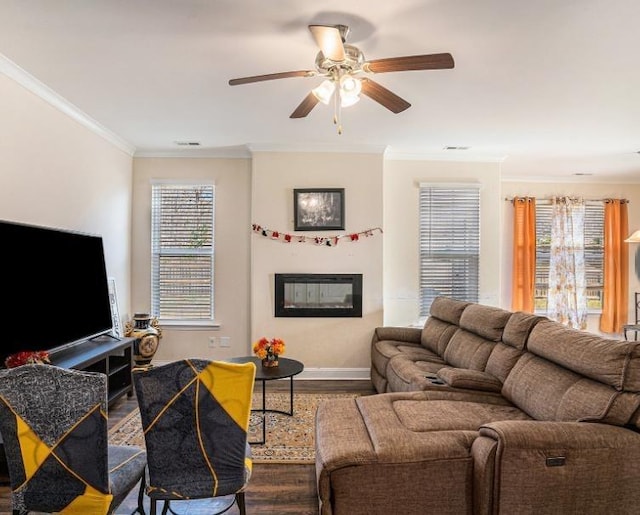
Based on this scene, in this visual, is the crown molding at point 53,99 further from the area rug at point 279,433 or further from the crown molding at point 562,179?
the crown molding at point 562,179

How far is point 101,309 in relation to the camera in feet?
12.1

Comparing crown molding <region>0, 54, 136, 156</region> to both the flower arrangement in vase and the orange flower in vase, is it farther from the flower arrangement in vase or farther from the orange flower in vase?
the orange flower in vase

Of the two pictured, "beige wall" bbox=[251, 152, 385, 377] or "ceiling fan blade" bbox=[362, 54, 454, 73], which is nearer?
"ceiling fan blade" bbox=[362, 54, 454, 73]

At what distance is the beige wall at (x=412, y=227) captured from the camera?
5.16m

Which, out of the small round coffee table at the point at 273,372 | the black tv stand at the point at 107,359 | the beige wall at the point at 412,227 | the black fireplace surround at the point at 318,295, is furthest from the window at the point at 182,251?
the beige wall at the point at 412,227

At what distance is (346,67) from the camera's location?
90.3 inches

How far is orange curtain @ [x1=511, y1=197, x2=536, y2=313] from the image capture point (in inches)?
233

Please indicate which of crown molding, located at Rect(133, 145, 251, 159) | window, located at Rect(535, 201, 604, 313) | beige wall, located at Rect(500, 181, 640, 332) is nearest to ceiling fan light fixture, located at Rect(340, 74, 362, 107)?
crown molding, located at Rect(133, 145, 251, 159)

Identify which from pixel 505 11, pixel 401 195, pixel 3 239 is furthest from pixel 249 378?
pixel 401 195

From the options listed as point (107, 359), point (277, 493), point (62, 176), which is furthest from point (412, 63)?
point (107, 359)

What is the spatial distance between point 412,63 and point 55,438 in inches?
90.0

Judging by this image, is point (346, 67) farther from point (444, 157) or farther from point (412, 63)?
point (444, 157)

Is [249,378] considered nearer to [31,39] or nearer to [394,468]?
[394,468]

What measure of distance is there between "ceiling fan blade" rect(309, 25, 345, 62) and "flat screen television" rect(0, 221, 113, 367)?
2198 mm
